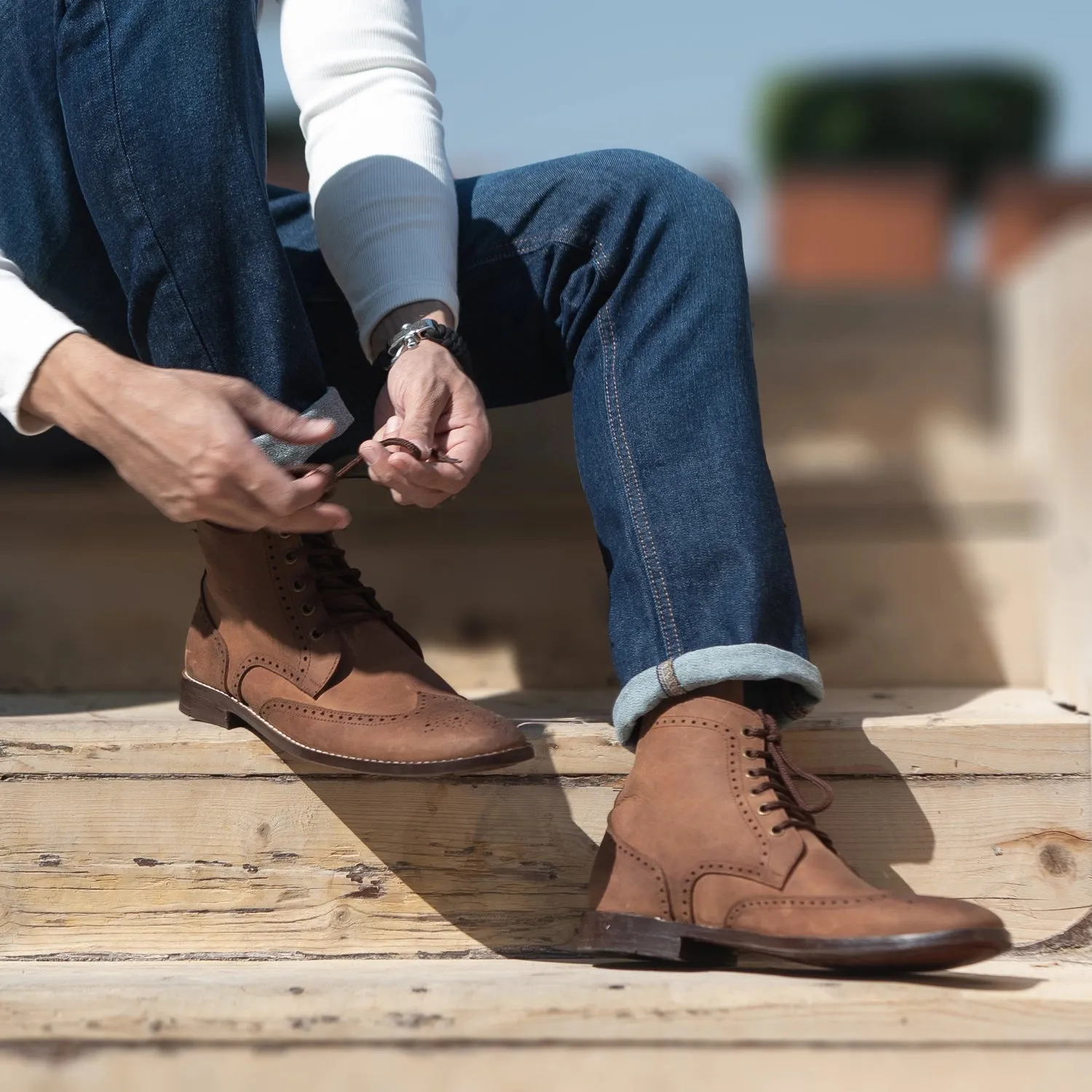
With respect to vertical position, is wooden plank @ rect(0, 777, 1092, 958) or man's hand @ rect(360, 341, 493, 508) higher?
man's hand @ rect(360, 341, 493, 508)

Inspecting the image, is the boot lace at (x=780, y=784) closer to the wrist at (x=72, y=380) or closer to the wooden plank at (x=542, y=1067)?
the wooden plank at (x=542, y=1067)

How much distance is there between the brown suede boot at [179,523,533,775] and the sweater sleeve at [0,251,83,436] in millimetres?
167

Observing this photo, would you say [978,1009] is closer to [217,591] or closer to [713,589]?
[713,589]

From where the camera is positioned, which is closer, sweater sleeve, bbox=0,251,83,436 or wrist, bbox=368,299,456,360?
sweater sleeve, bbox=0,251,83,436

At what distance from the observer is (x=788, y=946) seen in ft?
2.40

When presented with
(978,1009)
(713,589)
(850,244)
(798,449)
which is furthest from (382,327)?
(850,244)

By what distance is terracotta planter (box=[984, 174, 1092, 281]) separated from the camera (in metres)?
4.49

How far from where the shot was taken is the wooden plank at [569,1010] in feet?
2.16

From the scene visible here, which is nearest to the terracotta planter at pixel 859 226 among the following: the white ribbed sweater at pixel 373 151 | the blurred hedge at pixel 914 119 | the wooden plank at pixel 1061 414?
the blurred hedge at pixel 914 119

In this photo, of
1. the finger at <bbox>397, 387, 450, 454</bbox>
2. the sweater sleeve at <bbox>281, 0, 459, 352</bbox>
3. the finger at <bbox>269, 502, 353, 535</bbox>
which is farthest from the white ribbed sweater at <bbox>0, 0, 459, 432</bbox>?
the finger at <bbox>269, 502, 353, 535</bbox>

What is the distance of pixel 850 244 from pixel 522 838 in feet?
13.1

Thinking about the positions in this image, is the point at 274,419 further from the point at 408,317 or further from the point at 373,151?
the point at 373,151

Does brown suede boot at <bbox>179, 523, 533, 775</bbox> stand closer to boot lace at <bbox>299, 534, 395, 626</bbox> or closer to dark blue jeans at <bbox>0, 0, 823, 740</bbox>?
boot lace at <bbox>299, 534, 395, 626</bbox>

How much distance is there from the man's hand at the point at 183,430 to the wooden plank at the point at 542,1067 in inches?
13.9
